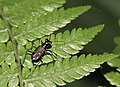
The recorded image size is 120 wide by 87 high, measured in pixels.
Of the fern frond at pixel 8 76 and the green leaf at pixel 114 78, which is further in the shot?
the green leaf at pixel 114 78

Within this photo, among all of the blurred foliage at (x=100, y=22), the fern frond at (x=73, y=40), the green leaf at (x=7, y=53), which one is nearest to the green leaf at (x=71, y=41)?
the fern frond at (x=73, y=40)

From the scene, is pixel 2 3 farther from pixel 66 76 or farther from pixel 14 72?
pixel 66 76

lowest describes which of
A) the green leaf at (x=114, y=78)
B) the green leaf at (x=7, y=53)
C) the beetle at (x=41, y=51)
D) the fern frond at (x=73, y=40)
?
the green leaf at (x=114, y=78)

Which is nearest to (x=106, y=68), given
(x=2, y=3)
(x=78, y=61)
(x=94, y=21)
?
(x=78, y=61)

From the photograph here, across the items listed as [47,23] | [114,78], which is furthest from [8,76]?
[114,78]

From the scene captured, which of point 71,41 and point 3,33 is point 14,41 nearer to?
point 3,33

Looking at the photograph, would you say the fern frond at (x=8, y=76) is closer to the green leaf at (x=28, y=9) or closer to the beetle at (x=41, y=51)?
the beetle at (x=41, y=51)
